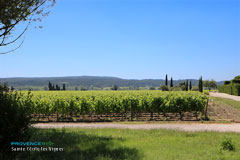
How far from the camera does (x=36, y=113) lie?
63.0ft

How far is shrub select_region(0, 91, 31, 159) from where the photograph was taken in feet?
19.2

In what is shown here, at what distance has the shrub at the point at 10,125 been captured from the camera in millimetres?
5852

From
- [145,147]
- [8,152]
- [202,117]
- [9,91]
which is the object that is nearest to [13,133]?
[8,152]

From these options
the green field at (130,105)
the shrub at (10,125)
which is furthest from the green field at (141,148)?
the green field at (130,105)

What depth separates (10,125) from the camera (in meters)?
5.88

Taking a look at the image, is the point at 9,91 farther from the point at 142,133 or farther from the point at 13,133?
the point at 142,133

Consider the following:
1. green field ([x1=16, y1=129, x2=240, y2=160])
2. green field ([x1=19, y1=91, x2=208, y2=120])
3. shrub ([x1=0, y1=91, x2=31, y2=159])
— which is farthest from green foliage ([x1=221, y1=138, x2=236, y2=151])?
green field ([x1=19, y1=91, x2=208, y2=120])

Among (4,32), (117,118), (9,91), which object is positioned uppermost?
(4,32)

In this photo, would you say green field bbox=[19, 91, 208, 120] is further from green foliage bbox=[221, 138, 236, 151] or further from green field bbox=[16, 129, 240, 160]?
green foliage bbox=[221, 138, 236, 151]

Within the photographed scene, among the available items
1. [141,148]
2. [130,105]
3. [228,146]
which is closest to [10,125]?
[141,148]

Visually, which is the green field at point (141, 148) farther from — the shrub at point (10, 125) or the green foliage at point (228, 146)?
the shrub at point (10, 125)

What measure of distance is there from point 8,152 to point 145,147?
4.17 metres

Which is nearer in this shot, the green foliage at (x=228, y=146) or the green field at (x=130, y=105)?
the green foliage at (x=228, y=146)

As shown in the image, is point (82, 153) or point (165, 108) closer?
point (82, 153)
